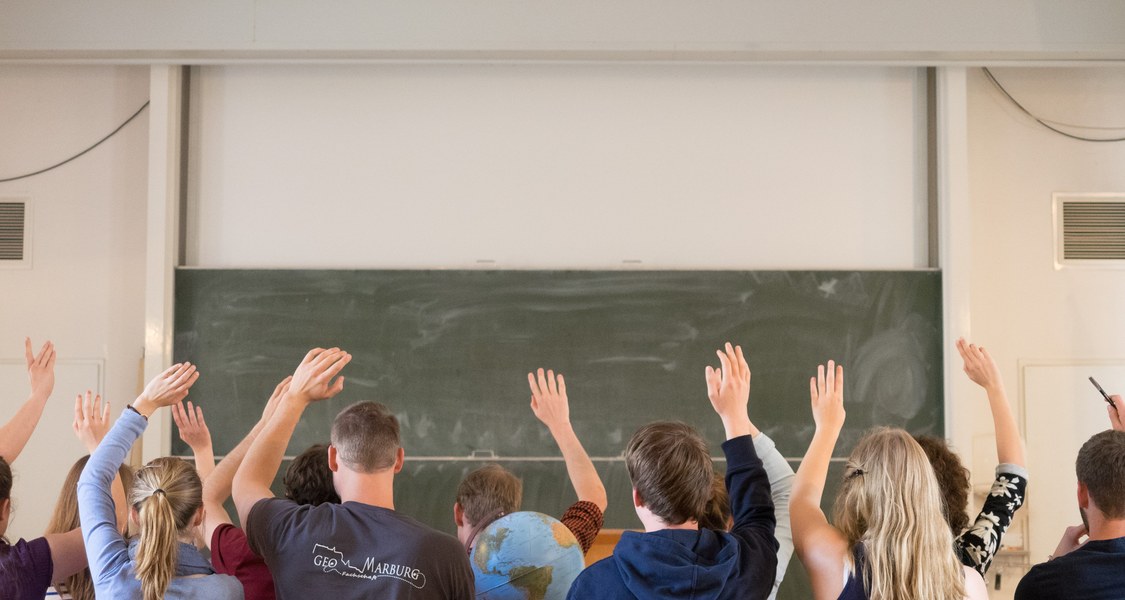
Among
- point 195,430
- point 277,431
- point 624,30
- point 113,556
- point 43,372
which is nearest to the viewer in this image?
point 113,556

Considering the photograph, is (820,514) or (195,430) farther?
(195,430)

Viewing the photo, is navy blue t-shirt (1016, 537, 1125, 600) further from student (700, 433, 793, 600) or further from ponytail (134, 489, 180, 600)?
ponytail (134, 489, 180, 600)

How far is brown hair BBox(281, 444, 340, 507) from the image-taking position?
2.21 meters

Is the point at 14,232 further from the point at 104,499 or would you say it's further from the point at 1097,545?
the point at 1097,545

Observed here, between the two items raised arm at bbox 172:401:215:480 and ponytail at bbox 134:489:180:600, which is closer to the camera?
ponytail at bbox 134:489:180:600

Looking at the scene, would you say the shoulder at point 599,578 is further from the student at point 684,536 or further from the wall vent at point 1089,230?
the wall vent at point 1089,230

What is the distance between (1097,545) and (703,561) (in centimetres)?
100

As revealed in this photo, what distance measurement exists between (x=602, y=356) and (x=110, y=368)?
2774 millimetres

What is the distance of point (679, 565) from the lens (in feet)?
6.02

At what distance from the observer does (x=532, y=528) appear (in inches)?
81.4

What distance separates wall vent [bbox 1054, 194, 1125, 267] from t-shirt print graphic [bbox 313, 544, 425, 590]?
4.62 m

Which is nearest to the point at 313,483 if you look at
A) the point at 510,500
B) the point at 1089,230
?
the point at 510,500

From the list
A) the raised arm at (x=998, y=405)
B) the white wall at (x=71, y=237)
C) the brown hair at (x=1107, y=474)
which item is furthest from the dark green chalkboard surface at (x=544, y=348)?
the brown hair at (x=1107, y=474)

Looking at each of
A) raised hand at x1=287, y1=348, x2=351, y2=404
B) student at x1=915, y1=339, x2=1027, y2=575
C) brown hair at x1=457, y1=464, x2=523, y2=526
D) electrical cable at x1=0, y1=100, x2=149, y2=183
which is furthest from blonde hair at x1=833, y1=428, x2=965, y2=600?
electrical cable at x1=0, y1=100, x2=149, y2=183
